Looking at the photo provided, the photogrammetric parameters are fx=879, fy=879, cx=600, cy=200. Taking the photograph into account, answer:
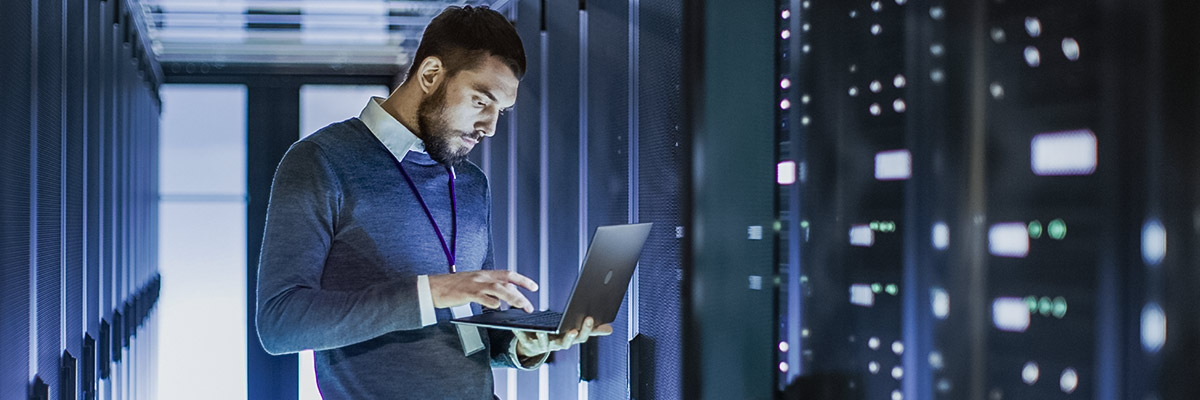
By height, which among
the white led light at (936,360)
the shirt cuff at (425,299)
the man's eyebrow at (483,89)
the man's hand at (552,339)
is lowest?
the man's hand at (552,339)

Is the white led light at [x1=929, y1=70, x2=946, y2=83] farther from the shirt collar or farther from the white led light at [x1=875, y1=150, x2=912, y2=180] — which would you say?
the shirt collar

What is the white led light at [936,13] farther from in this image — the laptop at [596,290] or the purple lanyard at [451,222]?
the purple lanyard at [451,222]

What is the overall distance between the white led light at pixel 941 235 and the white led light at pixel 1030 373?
183 millimetres

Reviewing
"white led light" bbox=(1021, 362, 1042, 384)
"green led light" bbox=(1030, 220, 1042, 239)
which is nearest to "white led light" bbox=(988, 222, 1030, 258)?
"green led light" bbox=(1030, 220, 1042, 239)

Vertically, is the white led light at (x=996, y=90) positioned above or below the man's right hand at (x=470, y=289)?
above

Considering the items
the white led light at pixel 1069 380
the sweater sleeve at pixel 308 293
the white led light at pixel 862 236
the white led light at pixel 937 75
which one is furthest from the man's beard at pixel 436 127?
the white led light at pixel 1069 380

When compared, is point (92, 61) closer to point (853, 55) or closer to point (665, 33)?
point (665, 33)

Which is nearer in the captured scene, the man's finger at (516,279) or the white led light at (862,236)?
the white led light at (862,236)

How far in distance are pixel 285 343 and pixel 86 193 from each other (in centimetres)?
155

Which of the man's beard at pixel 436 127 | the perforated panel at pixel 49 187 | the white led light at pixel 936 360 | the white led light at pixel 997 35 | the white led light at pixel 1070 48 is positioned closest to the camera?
the white led light at pixel 1070 48

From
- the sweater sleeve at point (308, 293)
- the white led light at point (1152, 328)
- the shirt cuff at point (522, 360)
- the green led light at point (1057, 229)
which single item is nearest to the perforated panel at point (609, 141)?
the shirt cuff at point (522, 360)

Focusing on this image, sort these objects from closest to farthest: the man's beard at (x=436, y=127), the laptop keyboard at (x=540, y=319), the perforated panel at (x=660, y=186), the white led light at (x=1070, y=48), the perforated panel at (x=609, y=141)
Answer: the white led light at (x=1070, y=48) < the laptop keyboard at (x=540, y=319) < the man's beard at (x=436, y=127) < the perforated panel at (x=660, y=186) < the perforated panel at (x=609, y=141)

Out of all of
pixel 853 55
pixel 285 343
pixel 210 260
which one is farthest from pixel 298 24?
pixel 853 55

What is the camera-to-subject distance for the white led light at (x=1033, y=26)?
996 mm
